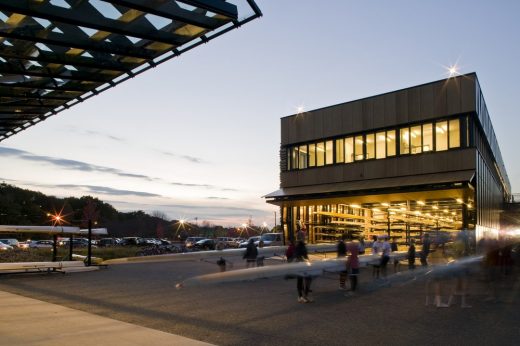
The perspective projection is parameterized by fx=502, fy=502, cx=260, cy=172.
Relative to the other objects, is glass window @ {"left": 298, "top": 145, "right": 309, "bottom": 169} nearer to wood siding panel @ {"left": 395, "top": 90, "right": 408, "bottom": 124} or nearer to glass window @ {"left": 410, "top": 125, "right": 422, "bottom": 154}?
wood siding panel @ {"left": 395, "top": 90, "right": 408, "bottom": 124}

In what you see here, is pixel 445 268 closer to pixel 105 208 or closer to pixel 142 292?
pixel 142 292

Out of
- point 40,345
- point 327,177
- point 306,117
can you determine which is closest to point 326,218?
point 327,177

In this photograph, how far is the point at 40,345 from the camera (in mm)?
8758

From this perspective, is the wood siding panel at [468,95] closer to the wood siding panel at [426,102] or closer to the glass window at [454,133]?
the glass window at [454,133]

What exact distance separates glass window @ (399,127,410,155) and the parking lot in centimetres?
1295

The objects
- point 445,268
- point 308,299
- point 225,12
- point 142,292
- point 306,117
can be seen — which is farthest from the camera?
point 306,117

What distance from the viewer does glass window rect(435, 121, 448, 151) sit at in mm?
28844

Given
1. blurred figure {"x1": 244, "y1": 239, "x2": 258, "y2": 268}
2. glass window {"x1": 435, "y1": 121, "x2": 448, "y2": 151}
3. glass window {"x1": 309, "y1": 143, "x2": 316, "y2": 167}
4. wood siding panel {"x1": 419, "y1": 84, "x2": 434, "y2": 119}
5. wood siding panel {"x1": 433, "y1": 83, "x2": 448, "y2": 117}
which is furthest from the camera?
glass window {"x1": 309, "y1": 143, "x2": 316, "y2": 167}

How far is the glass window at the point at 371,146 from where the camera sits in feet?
106

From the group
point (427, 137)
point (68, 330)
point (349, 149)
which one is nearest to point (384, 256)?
point (68, 330)

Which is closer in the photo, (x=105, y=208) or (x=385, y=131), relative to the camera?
(x=385, y=131)

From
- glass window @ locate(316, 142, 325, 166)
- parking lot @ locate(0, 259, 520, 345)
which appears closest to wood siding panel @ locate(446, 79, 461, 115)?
glass window @ locate(316, 142, 325, 166)

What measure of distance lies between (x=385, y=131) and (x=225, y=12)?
85.0 ft

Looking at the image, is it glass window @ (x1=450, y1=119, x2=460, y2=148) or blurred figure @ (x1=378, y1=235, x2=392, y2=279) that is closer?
blurred figure @ (x1=378, y1=235, x2=392, y2=279)
